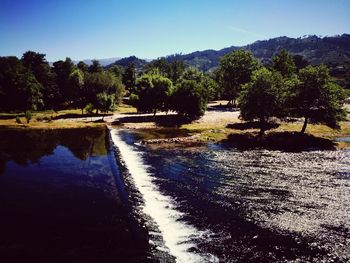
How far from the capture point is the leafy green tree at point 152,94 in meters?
92.2

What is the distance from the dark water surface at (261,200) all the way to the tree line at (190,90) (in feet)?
54.9

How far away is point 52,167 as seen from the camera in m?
46.2

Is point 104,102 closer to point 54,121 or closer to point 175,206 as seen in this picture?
point 54,121

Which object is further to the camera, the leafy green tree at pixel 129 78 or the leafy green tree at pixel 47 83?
the leafy green tree at pixel 129 78

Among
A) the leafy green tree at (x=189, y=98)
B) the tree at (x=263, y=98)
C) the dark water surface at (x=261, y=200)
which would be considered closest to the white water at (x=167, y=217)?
the dark water surface at (x=261, y=200)

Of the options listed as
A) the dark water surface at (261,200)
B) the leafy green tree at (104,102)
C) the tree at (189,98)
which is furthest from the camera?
the leafy green tree at (104,102)

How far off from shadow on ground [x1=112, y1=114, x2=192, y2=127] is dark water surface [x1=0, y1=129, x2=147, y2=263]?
29.9 m

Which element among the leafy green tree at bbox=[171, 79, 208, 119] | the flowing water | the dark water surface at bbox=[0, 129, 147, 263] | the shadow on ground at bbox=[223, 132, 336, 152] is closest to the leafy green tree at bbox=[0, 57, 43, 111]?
the leafy green tree at bbox=[171, 79, 208, 119]

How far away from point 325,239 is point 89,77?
9507 centimetres

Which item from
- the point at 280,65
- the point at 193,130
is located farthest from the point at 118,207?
the point at 280,65

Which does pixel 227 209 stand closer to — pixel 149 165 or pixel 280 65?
pixel 149 165

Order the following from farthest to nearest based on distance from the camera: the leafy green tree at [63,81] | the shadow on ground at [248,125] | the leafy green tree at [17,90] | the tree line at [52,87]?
the leafy green tree at [63,81]
the tree line at [52,87]
the leafy green tree at [17,90]
the shadow on ground at [248,125]

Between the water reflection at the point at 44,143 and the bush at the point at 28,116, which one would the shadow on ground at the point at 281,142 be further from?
the bush at the point at 28,116

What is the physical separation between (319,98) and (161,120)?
136 ft
